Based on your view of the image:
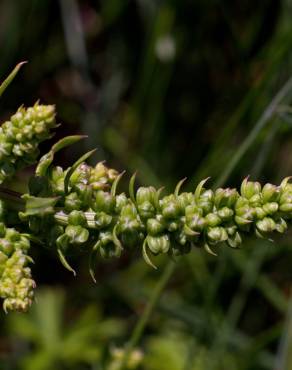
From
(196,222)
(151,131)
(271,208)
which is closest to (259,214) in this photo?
(271,208)

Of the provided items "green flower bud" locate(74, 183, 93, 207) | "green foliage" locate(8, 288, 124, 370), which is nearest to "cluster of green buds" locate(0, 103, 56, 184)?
"green flower bud" locate(74, 183, 93, 207)

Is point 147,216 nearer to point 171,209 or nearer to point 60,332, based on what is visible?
point 171,209

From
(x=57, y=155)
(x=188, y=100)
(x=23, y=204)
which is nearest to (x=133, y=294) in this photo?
(x=57, y=155)

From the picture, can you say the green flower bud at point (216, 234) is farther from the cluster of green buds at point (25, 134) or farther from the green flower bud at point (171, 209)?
the cluster of green buds at point (25, 134)

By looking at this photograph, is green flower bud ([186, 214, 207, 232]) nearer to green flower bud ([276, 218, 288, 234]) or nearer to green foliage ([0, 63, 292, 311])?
green foliage ([0, 63, 292, 311])

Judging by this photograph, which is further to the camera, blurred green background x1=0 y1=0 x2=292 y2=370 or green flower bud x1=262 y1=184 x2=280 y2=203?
blurred green background x1=0 y1=0 x2=292 y2=370

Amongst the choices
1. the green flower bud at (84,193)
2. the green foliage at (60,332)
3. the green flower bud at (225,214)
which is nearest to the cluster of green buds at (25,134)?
the green flower bud at (84,193)
